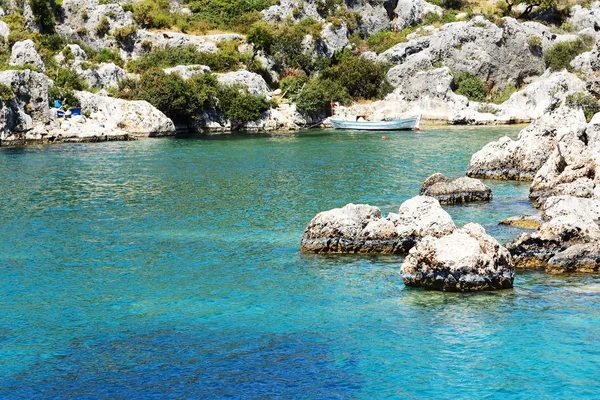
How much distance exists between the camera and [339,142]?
78.4m

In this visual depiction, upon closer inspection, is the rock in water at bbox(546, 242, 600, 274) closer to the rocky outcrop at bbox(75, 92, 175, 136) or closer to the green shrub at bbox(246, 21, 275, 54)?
the rocky outcrop at bbox(75, 92, 175, 136)

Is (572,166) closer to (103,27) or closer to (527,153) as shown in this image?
(527,153)

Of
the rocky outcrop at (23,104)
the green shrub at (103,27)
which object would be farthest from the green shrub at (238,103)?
the green shrub at (103,27)

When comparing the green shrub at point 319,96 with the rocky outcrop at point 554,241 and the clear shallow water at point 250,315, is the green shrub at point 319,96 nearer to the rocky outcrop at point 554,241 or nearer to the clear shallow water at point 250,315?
the clear shallow water at point 250,315

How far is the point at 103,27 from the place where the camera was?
362ft

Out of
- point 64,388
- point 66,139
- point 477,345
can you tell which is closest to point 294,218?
point 477,345

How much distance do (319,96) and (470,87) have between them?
23.6 m

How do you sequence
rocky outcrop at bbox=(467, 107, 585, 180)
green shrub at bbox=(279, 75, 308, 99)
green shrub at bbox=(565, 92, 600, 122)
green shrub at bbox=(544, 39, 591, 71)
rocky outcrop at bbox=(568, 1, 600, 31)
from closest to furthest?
rocky outcrop at bbox=(467, 107, 585, 180)
green shrub at bbox=(565, 92, 600, 122)
green shrub at bbox=(279, 75, 308, 99)
green shrub at bbox=(544, 39, 591, 71)
rocky outcrop at bbox=(568, 1, 600, 31)

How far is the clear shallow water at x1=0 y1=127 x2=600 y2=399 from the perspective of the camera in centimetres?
1680

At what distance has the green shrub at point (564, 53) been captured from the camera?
107688mm

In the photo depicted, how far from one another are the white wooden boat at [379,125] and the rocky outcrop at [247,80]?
1104cm

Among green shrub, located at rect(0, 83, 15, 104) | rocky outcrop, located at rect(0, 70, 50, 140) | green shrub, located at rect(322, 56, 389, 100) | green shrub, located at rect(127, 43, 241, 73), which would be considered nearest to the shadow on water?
rocky outcrop, located at rect(0, 70, 50, 140)

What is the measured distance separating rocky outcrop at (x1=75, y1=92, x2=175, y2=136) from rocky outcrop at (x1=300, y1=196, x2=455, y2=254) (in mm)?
61127

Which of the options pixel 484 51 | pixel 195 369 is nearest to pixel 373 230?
pixel 195 369
